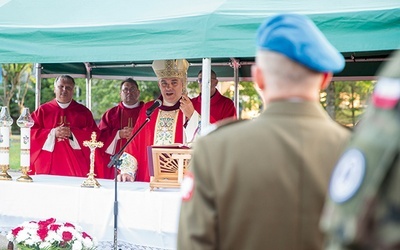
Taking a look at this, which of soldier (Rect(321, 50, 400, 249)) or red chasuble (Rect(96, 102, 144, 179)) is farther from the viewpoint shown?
red chasuble (Rect(96, 102, 144, 179))

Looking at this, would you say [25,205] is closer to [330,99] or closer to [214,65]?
[214,65]

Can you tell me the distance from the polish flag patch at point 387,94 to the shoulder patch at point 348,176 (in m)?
0.10

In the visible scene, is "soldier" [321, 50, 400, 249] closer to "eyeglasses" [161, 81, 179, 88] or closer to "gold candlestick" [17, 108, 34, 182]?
"gold candlestick" [17, 108, 34, 182]

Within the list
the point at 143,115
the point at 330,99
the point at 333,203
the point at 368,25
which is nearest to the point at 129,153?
the point at 143,115

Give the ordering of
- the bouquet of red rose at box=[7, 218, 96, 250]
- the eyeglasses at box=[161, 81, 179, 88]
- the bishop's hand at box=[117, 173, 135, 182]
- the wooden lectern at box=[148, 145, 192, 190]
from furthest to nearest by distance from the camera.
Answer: the eyeglasses at box=[161, 81, 179, 88]
the bishop's hand at box=[117, 173, 135, 182]
the wooden lectern at box=[148, 145, 192, 190]
the bouquet of red rose at box=[7, 218, 96, 250]

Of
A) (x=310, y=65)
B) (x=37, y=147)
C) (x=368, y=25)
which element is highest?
(x=368, y=25)

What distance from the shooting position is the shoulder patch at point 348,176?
4.60ft

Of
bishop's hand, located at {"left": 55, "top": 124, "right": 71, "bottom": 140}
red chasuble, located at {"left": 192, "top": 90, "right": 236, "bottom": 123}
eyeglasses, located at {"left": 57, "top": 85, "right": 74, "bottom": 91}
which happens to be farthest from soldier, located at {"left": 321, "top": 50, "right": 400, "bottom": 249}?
eyeglasses, located at {"left": 57, "top": 85, "right": 74, "bottom": 91}

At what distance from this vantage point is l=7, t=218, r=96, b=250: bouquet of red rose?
4840 mm

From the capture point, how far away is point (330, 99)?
16.4 meters

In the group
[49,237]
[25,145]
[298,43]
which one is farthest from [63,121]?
[298,43]

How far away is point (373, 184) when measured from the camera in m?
1.34

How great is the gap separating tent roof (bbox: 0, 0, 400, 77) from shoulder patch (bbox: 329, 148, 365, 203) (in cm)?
324

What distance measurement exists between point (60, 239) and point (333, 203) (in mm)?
3653
